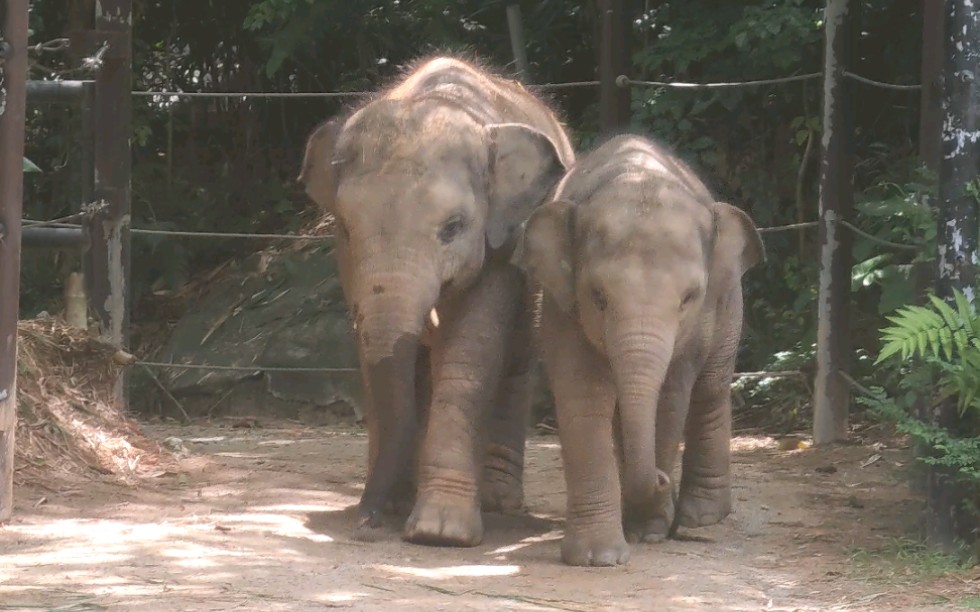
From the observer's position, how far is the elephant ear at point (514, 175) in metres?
5.78

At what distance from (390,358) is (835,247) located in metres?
3.29

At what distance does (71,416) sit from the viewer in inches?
260

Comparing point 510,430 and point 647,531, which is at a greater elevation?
point 510,430

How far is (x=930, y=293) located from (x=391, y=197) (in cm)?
180

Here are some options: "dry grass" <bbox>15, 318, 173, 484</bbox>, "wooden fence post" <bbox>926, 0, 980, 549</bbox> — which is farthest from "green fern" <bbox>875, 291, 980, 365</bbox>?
"dry grass" <bbox>15, 318, 173, 484</bbox>

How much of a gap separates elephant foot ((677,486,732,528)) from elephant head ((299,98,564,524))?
3.62ft

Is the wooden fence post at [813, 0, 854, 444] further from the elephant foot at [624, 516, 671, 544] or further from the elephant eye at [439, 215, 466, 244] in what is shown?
the elephant eye at [439, 215, 466, 244]

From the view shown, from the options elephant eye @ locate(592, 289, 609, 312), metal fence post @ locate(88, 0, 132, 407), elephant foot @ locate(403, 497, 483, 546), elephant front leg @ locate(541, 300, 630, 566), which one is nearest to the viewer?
elephant eye @ locate(592, 289, 609, 312)

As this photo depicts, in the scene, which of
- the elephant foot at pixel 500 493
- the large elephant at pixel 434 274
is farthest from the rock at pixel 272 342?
the large elephant at pixel 434 274

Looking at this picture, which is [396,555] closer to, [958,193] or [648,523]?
[648,523]

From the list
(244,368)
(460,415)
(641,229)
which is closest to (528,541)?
(460,415)

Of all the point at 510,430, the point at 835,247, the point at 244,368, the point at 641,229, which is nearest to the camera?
the point at 641,229

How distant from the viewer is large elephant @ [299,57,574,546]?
5.29 m

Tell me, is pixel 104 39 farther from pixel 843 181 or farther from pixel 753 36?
pixel 843 181
